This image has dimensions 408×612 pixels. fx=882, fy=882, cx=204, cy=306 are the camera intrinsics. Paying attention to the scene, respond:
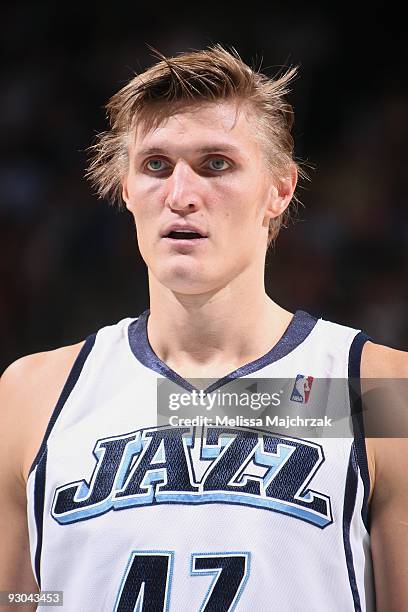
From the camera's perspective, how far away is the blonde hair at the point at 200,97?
2393mm

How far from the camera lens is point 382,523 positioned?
2.24 m

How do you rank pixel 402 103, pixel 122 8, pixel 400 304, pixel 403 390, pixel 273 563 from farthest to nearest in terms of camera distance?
1. pixel 122 8
2. pixel 402 103
3. pixel 400 304
4. pixel 403 390
5. pixel 273 563

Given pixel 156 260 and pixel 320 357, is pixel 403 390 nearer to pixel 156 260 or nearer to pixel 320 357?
A: pixel 320 357

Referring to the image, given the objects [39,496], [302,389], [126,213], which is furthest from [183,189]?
[126,213]

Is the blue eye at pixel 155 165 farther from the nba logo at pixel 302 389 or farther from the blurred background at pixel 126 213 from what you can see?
the blurred background at pixel 126 213

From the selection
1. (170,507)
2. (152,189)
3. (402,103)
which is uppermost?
(402,103)

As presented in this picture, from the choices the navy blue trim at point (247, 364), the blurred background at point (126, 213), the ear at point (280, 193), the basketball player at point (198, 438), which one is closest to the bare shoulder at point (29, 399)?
the basketball player at point (198, 438)

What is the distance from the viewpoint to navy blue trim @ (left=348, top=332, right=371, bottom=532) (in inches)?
87.4

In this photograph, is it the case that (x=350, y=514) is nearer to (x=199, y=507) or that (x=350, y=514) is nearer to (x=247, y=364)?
(x=199, y=507)

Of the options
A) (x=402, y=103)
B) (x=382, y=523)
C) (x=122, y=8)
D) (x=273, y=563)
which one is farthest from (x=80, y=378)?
(x=122, y=8)

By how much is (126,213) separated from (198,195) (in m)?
2.72

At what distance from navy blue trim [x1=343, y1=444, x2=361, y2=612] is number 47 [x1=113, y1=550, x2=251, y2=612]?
0.25m

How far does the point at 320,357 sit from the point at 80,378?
0.67 metres

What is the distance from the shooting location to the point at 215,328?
2463 millimetres
